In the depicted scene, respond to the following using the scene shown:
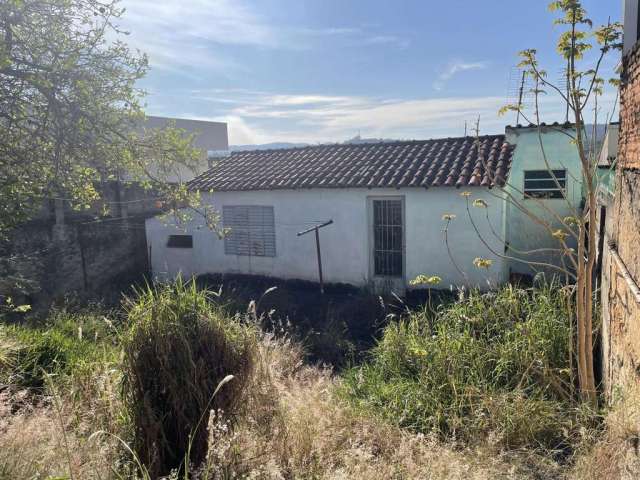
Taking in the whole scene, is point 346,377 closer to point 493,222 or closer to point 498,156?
point 493,222


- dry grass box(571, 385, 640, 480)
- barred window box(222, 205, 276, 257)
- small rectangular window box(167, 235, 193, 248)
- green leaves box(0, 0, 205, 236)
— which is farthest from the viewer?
small rectangular window box(167, 235, 193, 248)

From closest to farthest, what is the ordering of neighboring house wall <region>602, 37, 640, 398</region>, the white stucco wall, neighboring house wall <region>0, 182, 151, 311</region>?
neighboring house wall <region>602, 37, 640, 398</region>
the white stucco wall
neighboring house wall <region>0, 182, 151, 311</region>

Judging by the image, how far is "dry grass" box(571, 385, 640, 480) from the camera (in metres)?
2.90

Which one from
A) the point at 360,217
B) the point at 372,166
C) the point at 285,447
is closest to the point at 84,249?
the point at 360,217

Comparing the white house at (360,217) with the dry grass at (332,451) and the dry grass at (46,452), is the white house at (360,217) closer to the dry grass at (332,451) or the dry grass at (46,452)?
the dry grass at (332,451)

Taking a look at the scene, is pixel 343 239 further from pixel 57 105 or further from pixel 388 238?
pixel 57 105

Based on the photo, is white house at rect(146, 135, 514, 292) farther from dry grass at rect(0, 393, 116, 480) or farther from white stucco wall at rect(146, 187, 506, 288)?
dry grass at rect(0, 393, 116, 480)

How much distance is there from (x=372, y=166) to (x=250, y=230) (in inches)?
158

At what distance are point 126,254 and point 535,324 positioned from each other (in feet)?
40.2

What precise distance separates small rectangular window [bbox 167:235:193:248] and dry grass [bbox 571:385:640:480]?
12.0 m

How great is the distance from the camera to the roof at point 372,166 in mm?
10195

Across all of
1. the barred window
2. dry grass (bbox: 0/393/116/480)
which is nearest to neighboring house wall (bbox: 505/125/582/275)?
the barred window

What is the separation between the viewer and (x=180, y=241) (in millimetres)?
13805

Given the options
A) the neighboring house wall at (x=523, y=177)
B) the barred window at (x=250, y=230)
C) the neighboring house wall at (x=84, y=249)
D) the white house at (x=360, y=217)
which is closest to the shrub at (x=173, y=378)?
the white house at (x=360, y=217)
